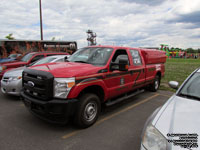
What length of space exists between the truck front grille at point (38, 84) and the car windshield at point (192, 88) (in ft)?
8.21

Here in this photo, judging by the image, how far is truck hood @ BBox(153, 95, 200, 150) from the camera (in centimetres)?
176

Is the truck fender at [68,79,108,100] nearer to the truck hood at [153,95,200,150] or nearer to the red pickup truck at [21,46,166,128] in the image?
the red pickup truck at [21,46,166,128]

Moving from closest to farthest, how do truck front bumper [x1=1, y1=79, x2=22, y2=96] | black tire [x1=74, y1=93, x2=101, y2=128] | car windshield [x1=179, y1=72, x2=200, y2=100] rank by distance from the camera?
car windshield [x1=179, y1=72, x2=200, y2=100] → black tire [x1=74, y1=93, x2=101, y2=128] → truck front bumper [x1=1, y1=79, x2=22, y2=96]

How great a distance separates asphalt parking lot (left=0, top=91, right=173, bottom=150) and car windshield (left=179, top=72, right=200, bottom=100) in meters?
1.34

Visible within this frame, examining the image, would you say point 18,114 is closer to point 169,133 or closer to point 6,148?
point 6,148

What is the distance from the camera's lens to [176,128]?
180 cm

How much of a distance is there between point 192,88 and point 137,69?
2596 millimetres

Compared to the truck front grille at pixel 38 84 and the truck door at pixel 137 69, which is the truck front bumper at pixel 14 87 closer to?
the truck front grille at pixel 38 84

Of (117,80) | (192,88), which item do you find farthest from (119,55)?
(192,88)

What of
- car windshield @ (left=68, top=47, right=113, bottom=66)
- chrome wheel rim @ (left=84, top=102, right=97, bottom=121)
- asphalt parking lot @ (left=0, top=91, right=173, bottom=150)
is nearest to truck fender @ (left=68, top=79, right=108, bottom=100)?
chrome wheel rim @ (left=84, top=102, right=97, bottom=121)

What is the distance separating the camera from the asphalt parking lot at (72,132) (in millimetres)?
2951

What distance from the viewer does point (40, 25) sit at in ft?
55.5

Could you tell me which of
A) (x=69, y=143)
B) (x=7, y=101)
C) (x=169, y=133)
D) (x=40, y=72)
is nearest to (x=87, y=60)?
(x=40, y=72)

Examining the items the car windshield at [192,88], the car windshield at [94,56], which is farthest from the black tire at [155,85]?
the car windshield at [192,88]
